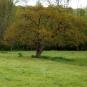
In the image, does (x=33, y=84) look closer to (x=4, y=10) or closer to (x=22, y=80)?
(x=22, y=80)

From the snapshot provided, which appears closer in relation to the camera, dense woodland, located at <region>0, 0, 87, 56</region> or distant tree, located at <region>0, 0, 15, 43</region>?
dense woodland, located at <region>0, 0, 87, 56</region>

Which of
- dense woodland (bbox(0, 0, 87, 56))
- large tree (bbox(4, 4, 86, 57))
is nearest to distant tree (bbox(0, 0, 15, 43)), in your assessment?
dense woodland (bbox(0, 0, 87, 56))

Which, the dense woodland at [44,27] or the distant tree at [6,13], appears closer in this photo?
the dense woodland at [44,27]

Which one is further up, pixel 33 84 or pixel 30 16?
pixel 30 16

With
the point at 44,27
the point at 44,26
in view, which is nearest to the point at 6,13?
the point at 44,26

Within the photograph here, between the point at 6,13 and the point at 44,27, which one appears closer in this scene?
the point at 44,27

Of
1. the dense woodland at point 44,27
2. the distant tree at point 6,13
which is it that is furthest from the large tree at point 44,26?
the distant tree at point 6,13

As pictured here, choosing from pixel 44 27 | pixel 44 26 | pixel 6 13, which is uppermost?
pixel 6 13

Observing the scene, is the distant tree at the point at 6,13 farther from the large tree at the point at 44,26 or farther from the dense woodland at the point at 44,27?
the large tree at the point at 44,26

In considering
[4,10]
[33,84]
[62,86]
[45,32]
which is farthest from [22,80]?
[4,10]

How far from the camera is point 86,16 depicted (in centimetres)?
6875

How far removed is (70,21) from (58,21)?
1588 millimetres

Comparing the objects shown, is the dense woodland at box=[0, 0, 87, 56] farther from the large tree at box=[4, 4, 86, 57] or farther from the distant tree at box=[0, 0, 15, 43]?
the distant tree at box=[0, 0, 15, 43]

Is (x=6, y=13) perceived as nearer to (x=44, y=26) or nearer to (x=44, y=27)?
(x=44, y=26)
